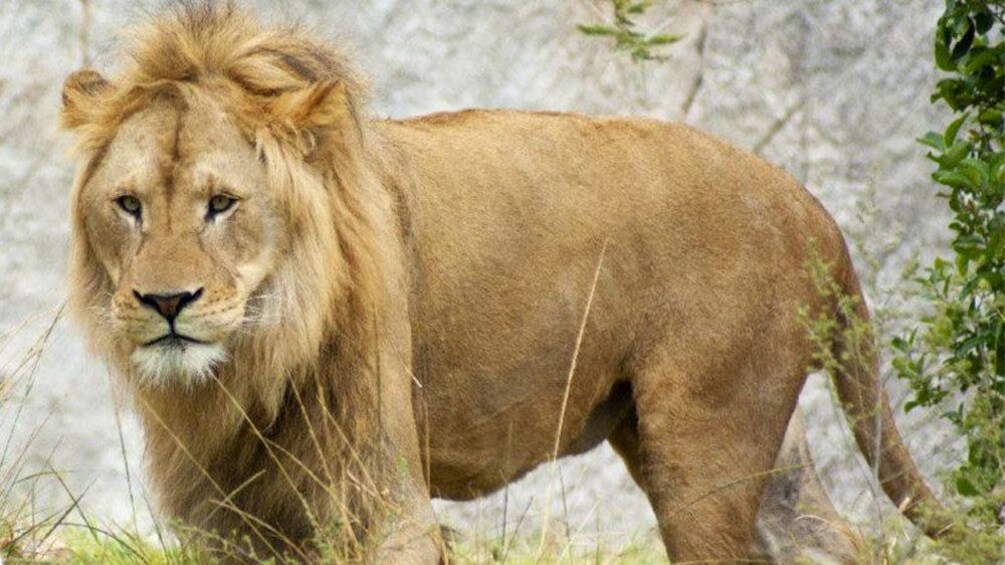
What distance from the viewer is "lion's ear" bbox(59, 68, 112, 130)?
4414 mm

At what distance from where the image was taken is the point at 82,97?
4445 millimetres

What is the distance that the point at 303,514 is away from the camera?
444cm

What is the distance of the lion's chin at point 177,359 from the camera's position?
406 cm

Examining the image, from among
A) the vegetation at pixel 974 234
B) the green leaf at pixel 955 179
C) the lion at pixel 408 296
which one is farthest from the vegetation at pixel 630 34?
the green leaf at pixel 955 179

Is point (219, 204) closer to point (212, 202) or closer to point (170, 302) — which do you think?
point (212, 202)

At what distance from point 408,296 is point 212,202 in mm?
697

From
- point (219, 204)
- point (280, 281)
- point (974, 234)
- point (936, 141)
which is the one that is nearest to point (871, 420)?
point (974, 234)

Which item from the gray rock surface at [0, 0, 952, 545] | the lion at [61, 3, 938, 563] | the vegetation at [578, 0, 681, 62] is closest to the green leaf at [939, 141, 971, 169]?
the lion at [61, 3, 938, 563]

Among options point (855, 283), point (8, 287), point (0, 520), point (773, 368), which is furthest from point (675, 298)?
point (8, 287)

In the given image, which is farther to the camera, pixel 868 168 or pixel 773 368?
pixel 868 168

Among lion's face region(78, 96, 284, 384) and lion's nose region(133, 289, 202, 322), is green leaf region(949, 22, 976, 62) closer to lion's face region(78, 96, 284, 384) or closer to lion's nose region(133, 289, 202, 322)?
lion's face region(78, 96, 284, 384)

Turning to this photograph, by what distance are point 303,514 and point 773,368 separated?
1.44 metres

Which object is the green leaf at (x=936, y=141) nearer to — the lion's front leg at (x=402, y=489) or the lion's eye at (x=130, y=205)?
the lion's front leg at (x=402, y=489)

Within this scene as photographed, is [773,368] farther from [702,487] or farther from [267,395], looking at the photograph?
[267,395]
